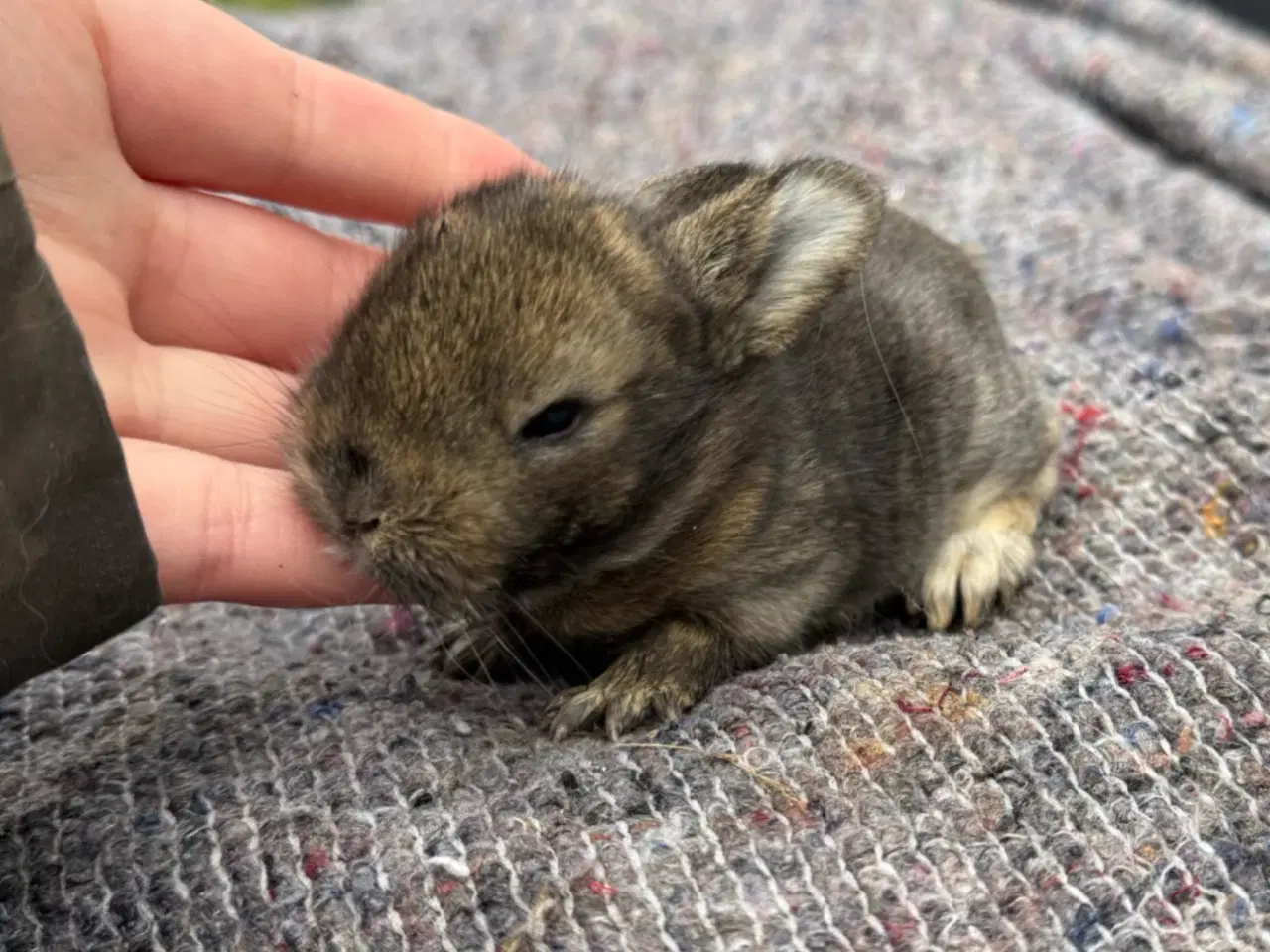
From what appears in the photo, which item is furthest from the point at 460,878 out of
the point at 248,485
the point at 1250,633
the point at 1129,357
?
the point at 1129,357

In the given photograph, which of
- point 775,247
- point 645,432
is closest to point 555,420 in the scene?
point 645,432

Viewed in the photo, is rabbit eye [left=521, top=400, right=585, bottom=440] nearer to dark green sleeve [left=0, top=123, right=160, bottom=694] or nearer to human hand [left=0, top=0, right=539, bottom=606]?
human hand [left=0, top=0, right=539, bottom=606]

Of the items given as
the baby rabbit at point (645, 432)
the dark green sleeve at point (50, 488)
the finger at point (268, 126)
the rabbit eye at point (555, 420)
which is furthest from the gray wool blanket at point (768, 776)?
the finger at point (268, 126)

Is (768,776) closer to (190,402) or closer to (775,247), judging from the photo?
(775,247)

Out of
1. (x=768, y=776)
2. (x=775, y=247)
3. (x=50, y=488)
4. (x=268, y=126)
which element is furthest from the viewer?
(x=268, y=126)

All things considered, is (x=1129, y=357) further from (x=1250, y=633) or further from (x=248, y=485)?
(x=248, y=485)

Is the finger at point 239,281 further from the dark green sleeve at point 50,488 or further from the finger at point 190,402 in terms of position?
the dark green sleeve at point 50,488

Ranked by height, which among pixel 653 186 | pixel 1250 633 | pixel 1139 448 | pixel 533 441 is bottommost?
pixel 1139 448
